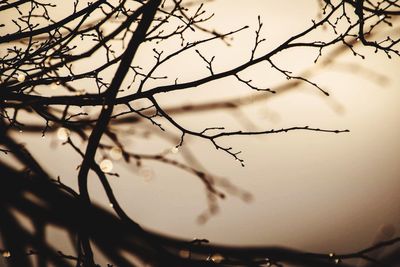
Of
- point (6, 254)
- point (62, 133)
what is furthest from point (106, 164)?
point (6, 254)

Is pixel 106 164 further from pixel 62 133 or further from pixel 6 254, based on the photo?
pixel 6 254

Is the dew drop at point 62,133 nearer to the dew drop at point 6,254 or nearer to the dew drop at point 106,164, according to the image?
the dew drop at point 106,164

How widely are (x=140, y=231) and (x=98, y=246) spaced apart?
1.36 meters

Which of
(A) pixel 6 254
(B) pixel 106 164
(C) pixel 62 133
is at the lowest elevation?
(A) pixel 6 254

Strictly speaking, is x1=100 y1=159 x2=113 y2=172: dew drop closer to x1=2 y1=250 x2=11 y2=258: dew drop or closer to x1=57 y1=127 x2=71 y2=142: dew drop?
x1=57 y1=127 x2=71 y2=142: dew drop

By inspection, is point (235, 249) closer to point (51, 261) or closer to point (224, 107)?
point (224, 107)

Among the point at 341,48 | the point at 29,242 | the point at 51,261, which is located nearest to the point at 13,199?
the point at 29,242

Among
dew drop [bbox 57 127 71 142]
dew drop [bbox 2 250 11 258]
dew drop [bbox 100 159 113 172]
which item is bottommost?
dew drop [bbox 2 250 11 258]

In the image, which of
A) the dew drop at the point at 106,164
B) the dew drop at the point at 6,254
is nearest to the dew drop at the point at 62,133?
the dew drop at the point at 106,164

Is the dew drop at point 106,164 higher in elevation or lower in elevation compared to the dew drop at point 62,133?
lower

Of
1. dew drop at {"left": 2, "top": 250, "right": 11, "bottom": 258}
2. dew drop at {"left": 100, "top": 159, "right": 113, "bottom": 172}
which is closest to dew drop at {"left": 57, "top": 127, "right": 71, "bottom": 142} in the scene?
dew drop at {"left": 100, "top": 159, "right": 113, "bottom": 172}

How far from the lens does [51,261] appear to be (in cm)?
350

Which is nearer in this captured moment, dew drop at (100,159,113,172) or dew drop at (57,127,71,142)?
dew drop at (57,127,71,142)

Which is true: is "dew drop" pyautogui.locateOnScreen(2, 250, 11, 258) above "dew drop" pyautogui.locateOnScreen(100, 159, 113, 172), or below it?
below
